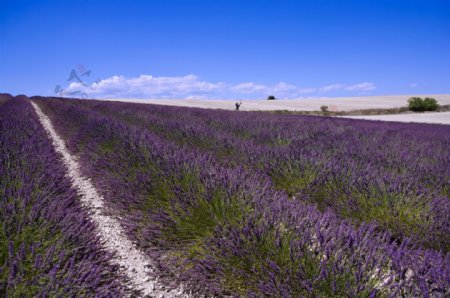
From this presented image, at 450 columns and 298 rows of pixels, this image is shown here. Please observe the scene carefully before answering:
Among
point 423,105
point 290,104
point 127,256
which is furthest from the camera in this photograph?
point 290,104

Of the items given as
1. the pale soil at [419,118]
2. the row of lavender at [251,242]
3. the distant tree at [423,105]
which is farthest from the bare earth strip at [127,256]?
the distant tree at [423,105]

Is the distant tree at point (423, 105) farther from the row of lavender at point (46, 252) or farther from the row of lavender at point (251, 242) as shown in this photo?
the row of lavender at point (46, 252)

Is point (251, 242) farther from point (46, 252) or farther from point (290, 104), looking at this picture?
point (290, 104)

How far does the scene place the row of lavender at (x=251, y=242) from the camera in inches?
58.5

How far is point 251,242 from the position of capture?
1.82m

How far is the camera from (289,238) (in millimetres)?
1853

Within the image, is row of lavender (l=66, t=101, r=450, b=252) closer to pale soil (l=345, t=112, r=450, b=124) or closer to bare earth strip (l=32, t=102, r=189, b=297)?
bare earth strip (l=32, t=102, r=189, b=297)

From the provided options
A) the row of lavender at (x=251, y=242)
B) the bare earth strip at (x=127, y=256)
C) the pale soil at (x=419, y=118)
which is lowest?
the bare earth strip at (x=127, y=256)

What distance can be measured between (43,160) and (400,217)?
320 centimetres

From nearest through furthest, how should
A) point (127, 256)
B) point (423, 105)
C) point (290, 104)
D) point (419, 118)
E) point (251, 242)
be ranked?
point (251, 242) → point (127, 256) → point (419, 118) → point (423, 105) → point (290, 104)

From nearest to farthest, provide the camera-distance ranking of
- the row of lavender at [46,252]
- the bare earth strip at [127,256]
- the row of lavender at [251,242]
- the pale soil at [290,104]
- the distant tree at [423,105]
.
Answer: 1. the row of lavender at [46,252]
2. the row of lavender at [251,242]
3. the bare earth strip at [127,256]
4. the distant tree at [423,105]
5. the pale soil at [290,104]

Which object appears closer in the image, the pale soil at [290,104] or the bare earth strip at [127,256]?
the bare earth strip at [127,256]

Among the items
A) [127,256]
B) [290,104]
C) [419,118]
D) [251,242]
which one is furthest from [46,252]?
[290,104]

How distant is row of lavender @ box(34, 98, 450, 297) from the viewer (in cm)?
149
